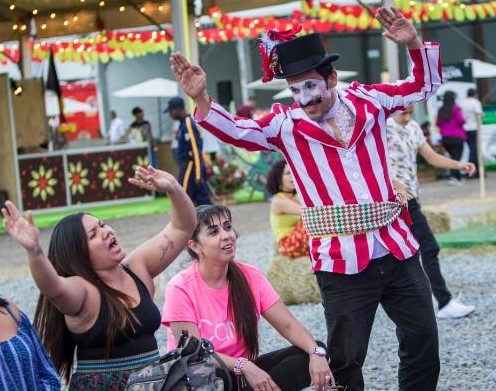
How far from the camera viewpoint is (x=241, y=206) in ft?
57.1

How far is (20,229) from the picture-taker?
134 inches

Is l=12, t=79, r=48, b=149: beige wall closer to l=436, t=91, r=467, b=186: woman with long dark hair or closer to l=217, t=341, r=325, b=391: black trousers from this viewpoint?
Result: l=436, t=91, r=467, b=186: woman with long dark hair

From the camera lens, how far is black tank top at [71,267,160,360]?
12.6 ft

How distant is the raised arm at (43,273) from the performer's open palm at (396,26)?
61.4 inches

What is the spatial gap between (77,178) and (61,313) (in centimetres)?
1479

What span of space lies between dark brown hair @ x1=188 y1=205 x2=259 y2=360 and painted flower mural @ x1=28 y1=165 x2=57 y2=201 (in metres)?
13.8

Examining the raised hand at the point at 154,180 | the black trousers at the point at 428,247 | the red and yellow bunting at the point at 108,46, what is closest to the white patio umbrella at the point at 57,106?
the red and yellow bunting at the point at 108,46

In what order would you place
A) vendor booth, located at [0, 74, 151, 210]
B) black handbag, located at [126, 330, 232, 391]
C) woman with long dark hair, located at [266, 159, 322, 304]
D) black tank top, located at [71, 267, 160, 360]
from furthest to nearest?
vendor booth, located at [0, 74, 151, 210]
woman with long dark hair, located at [266, 159, 322, 304]
black tank top, located at [71, 267, 160, 360]
black handbag, located at [126, 330, 232, 391]

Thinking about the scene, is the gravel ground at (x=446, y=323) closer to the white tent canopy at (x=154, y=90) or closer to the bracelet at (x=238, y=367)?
the bracelet at (x=238, y=367)

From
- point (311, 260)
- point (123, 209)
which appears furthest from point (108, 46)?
point (311, 260)

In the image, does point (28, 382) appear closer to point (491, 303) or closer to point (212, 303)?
point (212, 303)

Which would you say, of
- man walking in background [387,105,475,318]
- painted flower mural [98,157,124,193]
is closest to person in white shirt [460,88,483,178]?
painted flower mural [98,157,124,193]

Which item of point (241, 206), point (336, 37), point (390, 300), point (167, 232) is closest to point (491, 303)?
point (390, 300)

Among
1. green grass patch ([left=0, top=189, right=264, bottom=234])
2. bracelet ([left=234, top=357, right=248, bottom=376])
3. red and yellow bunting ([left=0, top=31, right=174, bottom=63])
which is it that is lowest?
green grass patch ([left=0, top=189, right=264, bottom=234])
